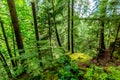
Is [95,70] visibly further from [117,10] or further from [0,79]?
[0,79]

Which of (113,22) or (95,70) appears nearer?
(95,70)

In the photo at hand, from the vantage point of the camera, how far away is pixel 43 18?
33.2 feet

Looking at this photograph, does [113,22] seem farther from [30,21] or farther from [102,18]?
[30,21]

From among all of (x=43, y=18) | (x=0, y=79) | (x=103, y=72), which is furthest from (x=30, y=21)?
(x=103, y=72)

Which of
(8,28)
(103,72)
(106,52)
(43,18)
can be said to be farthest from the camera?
(43,18)

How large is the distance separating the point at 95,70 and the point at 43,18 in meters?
6.41

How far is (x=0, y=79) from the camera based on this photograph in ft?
25.4

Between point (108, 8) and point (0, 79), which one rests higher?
point (108, 8)

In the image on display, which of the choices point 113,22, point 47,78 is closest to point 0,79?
point 47,78

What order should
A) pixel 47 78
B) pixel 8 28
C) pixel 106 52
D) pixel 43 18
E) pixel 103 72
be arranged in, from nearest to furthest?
1. pixel 103 72
2. pixel 47 78
3. pixel 106 52
4. pixel 8 28
5. pixel 43 18

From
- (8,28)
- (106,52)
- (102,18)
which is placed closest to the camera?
(102,18)

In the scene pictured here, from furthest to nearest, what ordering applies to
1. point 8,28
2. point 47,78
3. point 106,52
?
point 8,28, point 106,52, point 47,78

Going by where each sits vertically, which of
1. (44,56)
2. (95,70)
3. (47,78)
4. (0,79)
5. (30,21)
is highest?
(30,21)

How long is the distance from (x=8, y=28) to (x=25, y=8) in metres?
1.74
